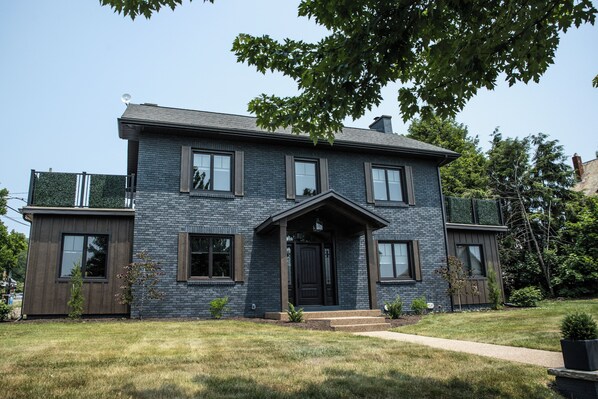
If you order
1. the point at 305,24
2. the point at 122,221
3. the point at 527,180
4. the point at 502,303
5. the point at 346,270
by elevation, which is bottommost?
the point at 502,303

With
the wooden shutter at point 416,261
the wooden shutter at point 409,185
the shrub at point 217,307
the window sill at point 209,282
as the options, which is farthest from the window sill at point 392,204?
the shrub at point 217,307

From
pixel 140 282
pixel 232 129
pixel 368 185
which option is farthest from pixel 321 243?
pixel 140 282

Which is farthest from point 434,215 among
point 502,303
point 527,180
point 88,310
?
point 88,310

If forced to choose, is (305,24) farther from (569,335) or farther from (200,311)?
(200,311)

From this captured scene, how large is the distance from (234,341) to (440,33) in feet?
17.7

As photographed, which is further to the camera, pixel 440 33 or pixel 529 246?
pixel 529 246

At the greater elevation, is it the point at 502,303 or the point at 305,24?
the point at 305,24

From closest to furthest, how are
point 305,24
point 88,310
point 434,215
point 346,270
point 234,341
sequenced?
point 305,24, point 234,341, point 88,310, point 346,270, point 434,215

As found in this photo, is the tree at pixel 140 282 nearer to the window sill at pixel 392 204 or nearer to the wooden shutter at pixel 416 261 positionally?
the window sill at pixel 392 204

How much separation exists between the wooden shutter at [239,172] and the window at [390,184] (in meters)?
4.43

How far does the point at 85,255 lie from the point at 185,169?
12.4ft

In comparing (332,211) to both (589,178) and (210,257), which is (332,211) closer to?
(210,257)

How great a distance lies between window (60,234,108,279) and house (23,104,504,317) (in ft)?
0.10

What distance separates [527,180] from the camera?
23062mm
